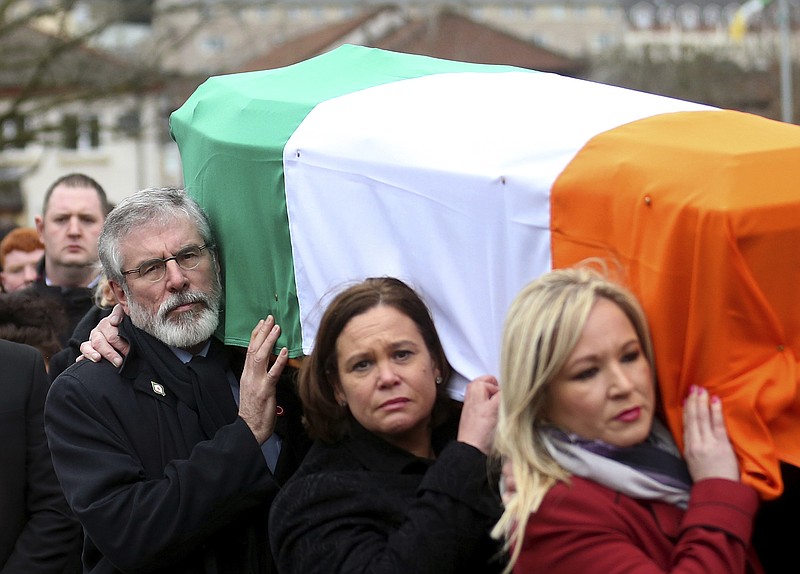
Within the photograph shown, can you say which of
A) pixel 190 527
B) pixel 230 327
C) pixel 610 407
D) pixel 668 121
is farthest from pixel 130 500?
pixel 668 121

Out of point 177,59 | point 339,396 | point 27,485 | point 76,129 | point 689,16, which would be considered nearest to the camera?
point 339,396

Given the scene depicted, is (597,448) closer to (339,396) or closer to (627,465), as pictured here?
(627,465)

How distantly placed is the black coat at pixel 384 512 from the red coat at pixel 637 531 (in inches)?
9.9

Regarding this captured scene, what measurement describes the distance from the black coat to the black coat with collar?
1.15ft

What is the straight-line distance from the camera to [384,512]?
2.99 meters

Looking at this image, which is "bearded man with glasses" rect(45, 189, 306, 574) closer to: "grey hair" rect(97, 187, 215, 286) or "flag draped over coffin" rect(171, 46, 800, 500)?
"grey hair" rect(97, 187, 215, 286)

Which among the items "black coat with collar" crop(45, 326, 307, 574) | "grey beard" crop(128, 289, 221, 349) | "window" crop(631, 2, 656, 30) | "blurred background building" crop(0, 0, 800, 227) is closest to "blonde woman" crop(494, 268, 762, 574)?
"black coat with collar" crop(45, 326, 307, 574)

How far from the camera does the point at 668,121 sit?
2895mm

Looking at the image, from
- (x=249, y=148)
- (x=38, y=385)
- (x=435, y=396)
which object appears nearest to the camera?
(x=435, y=396)

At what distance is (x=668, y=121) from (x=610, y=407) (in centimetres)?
71

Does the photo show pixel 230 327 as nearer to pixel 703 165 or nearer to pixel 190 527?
pixel 190 527

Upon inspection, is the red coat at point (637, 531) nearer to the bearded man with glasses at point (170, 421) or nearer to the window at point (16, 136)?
the bearded man with glasses at point (170, 421)

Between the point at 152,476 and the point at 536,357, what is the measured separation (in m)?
1.41

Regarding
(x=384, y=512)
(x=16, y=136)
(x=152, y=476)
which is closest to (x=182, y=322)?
(x=152, y=476)
